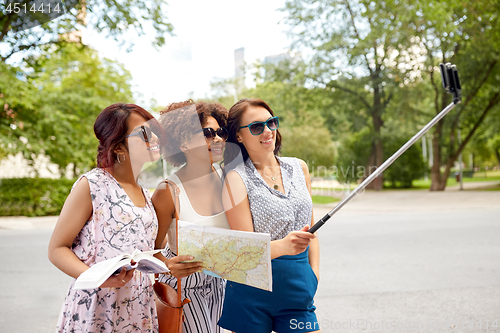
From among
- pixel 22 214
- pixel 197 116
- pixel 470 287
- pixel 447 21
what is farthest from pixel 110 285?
pixel 447 21

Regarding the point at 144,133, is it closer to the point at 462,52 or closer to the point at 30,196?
the point at 30,196

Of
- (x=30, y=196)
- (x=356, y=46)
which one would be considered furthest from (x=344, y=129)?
(x=30, y=196)

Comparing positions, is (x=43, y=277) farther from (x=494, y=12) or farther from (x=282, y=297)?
(x=494, y=12)

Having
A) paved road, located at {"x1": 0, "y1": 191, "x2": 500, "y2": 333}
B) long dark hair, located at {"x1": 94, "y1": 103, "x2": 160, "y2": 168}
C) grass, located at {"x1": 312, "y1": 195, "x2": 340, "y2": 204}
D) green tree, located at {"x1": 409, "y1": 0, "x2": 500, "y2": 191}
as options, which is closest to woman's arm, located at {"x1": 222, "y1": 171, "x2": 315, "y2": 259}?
long dark hair, located at {"x1": 94, "y1": 103, "x2": 160, "y2": 168}

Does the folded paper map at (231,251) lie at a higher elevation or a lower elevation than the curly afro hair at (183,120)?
lower

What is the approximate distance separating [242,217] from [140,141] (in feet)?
1.79

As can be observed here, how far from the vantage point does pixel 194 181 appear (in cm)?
201

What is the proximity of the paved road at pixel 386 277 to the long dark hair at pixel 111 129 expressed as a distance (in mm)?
3040

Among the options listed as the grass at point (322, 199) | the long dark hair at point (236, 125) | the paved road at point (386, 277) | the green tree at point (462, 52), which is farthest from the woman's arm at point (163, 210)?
the green tree at point (462, 52)

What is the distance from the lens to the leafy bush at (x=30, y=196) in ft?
43.5

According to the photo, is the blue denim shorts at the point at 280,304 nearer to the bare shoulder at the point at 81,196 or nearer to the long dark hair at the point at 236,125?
the long dark hair at the point at 236,125

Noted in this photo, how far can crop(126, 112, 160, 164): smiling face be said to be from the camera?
176 centimetres

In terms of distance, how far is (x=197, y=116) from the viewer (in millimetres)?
1974

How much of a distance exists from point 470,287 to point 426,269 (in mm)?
864
